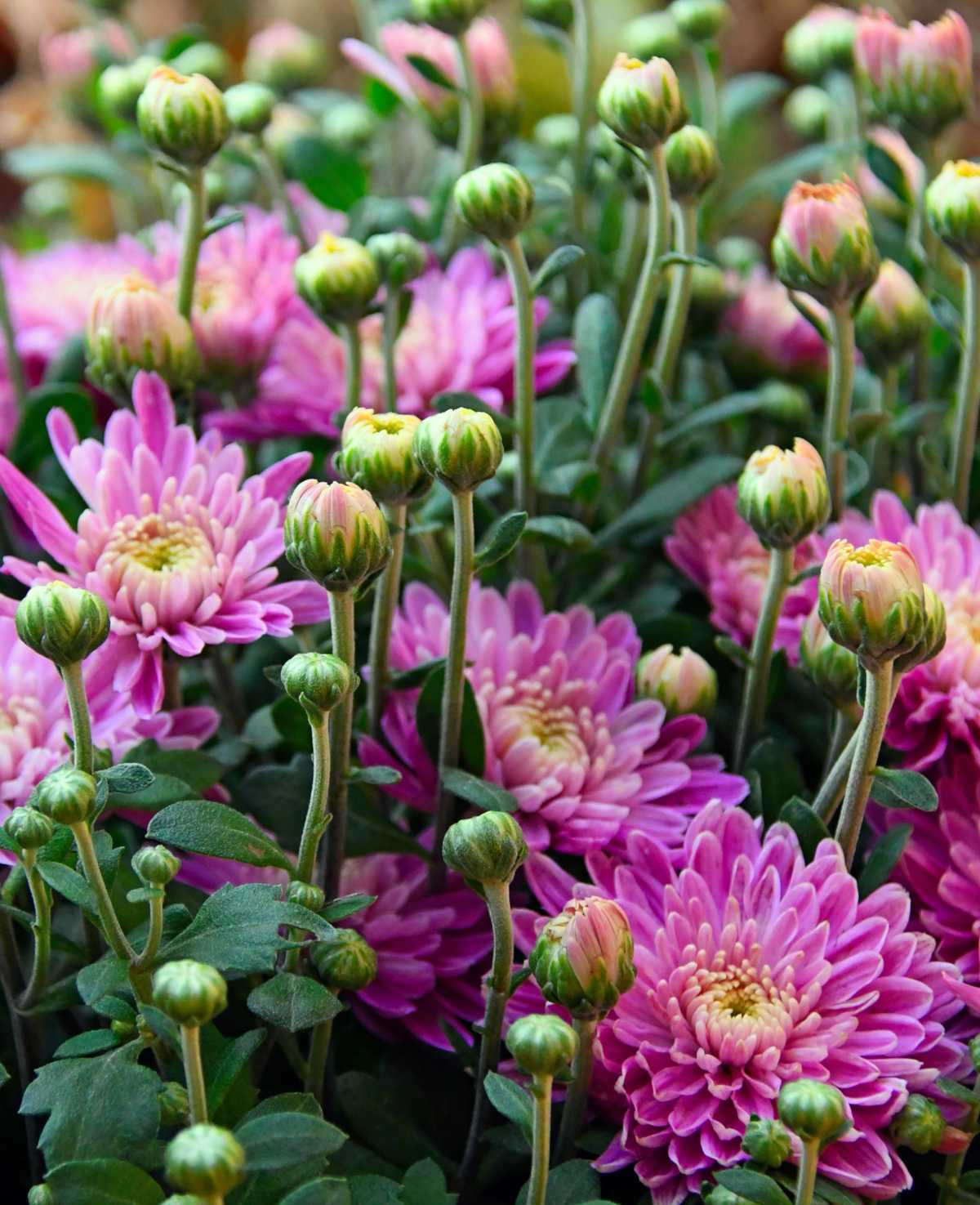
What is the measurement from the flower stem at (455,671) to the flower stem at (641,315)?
11 cm

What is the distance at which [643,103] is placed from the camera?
51cm

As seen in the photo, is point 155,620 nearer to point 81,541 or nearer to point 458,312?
point 81,541

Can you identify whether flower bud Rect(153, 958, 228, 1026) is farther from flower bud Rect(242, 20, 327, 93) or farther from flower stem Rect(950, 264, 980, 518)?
flower bud Rect(242, 20, 327, 93)

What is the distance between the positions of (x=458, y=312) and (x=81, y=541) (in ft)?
0.76

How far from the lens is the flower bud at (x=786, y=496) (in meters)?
0.47

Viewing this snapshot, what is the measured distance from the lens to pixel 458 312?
0.66m

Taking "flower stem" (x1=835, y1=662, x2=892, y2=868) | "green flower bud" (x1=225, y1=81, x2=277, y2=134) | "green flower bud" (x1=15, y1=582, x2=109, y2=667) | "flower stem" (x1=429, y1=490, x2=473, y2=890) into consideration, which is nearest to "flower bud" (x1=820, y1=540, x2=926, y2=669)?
"flower stem" (x1=835, y1=662, x2=892, y2=868)

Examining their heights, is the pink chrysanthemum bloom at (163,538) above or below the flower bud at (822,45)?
below

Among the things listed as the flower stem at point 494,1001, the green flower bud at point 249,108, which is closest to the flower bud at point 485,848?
the flower stem at point 494,1001

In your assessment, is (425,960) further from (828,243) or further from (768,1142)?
(828,243)

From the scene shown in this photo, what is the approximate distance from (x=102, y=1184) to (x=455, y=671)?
186 mm

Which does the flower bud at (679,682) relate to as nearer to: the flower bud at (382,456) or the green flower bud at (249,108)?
the flower bud at (382,456)

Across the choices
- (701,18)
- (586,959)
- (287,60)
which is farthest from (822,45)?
(586,959)

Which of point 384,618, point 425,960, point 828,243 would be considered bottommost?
point 425,960
